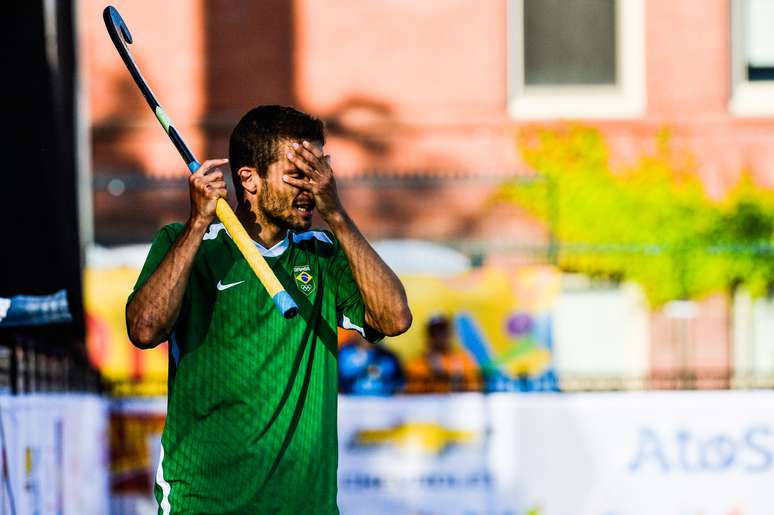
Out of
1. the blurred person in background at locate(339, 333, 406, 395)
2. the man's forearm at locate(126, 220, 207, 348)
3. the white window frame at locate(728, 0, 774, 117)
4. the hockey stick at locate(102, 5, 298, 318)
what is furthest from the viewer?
the white window frame at locate(728, 0, 774, 117)

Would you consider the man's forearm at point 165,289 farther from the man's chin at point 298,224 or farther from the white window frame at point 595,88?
the white window frame at point 595,88

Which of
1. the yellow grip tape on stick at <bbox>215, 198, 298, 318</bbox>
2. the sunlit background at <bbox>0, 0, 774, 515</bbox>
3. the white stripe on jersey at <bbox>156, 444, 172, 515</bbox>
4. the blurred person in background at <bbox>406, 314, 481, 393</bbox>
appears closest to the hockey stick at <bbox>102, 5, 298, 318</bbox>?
the yellow grip tape on stick at <bbox>215, 198, 298, 318</bbox>

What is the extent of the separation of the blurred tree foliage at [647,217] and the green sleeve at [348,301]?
8589 millimetres

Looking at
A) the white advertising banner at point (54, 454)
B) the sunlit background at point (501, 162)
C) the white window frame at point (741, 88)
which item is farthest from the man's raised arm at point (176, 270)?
the white window frame at point (741, 88)

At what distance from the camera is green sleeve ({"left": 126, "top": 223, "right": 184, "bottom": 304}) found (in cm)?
275

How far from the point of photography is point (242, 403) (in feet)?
9.29

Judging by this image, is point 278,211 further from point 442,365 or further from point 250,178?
point 442,365

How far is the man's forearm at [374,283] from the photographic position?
2869 millimetres

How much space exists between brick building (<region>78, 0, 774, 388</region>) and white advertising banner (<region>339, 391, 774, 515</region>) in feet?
19.7

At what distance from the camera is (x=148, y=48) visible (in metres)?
12.7

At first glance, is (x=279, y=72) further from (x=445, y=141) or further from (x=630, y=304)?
(x=630, y=304)

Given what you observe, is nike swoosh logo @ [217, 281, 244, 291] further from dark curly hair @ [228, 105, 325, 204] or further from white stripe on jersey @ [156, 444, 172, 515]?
white stripe on jersey @ [156, 444, 172, 515]

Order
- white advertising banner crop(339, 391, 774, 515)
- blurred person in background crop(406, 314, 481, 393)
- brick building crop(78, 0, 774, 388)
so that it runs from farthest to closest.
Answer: brick building crop(78, 0, 774, 388) → blurred person in background crop(406, 314, 481, 393) → white advertising banner crop(339, 391, 774, 515)

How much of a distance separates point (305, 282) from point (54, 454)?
3.17 metres
